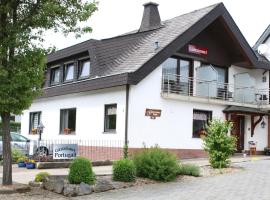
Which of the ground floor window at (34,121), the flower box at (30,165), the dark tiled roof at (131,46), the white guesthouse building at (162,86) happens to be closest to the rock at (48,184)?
the flower box at (30,165)

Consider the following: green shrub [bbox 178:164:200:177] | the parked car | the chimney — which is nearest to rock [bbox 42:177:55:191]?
green shrub [bbox 178:164:200:177]

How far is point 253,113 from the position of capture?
26453 millimetres

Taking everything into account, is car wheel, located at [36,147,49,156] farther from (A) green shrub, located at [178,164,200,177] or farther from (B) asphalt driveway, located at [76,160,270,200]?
(B) asphalt driveway, located at [76,160,270,200]

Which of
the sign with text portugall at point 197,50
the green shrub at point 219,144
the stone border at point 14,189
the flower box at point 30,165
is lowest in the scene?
the stone border at point 14,189

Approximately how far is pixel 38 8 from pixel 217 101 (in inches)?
528

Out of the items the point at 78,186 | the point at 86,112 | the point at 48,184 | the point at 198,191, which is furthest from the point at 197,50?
the point at 78,186

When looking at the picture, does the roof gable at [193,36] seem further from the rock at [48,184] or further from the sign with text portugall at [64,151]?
the rock at [48,184]

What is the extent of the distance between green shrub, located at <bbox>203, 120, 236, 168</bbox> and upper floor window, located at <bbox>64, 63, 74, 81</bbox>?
11.8m

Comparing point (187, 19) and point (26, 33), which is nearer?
point (26, 33)

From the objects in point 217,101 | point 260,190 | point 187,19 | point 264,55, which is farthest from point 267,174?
point 264,55

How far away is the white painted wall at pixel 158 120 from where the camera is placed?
71.4 ft

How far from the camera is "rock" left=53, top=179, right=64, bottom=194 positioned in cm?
1337

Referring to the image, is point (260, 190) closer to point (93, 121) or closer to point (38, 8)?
point (38, 8)

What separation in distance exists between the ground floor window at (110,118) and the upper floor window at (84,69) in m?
3.45
